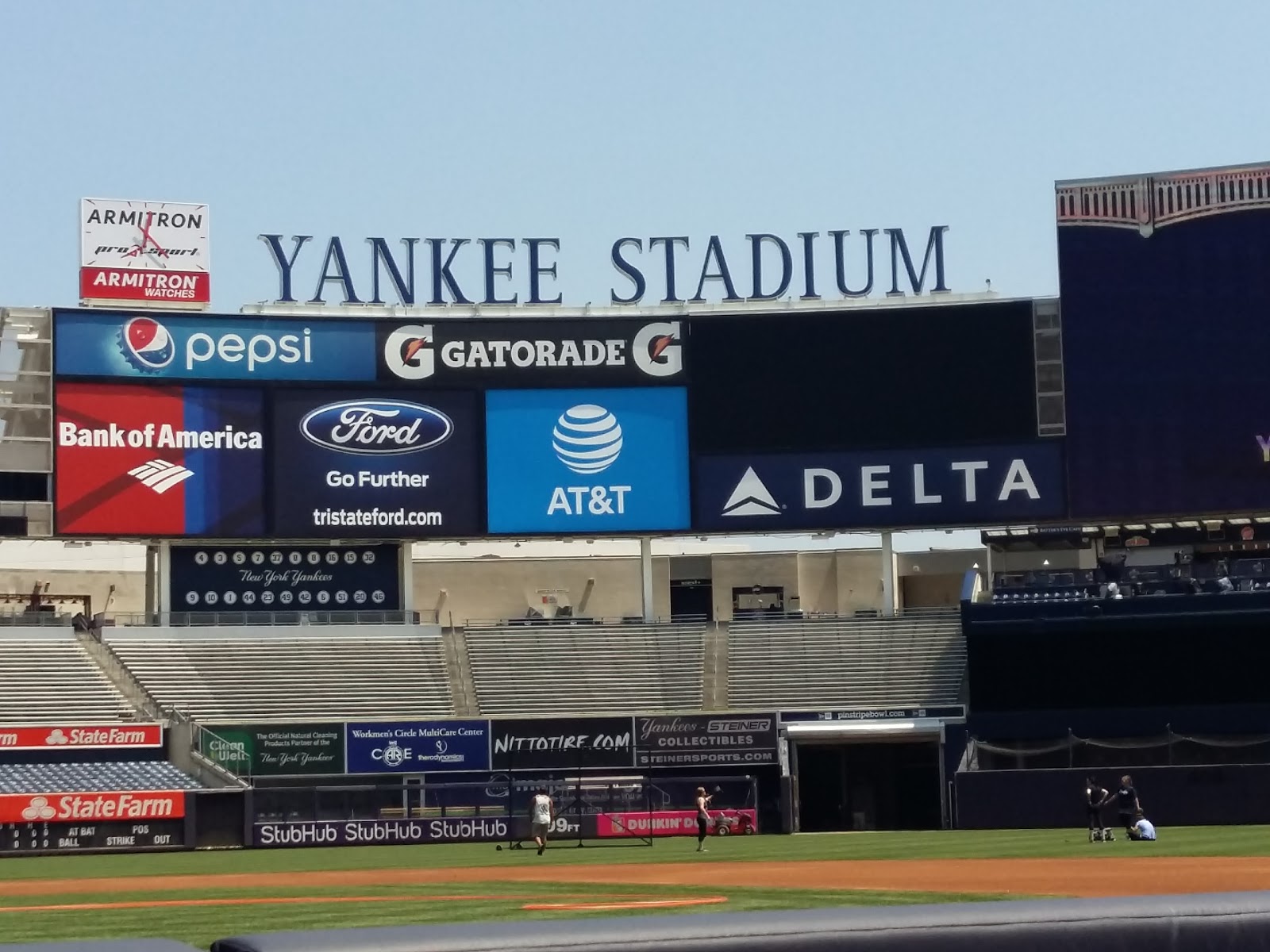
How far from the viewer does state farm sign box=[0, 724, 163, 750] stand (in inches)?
1853

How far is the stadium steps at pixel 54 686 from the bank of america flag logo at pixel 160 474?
197 inches

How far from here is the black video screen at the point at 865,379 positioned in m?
54.9

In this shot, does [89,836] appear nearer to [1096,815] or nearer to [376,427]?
→ [376,427]

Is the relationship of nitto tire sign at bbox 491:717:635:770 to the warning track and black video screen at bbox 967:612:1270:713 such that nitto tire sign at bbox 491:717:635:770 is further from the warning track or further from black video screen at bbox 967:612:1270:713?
the warning track

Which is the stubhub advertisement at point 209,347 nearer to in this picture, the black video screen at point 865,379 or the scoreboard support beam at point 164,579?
the scoreboard support beam at point 164,579

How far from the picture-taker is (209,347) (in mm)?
54875

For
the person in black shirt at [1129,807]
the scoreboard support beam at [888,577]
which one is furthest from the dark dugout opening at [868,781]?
the person in black shirt at [1129,807]

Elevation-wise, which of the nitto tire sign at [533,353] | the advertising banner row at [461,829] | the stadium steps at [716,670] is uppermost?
the nitto tire sign at [533,353]

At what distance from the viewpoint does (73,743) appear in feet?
155

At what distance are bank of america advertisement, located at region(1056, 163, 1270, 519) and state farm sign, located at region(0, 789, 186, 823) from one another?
27.2m

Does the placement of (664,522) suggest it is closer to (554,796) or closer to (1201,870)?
(554,796)

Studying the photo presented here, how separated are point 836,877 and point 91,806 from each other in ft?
75.2

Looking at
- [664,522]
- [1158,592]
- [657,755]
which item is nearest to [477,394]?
[664,522]

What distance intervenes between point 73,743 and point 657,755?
616 inches
